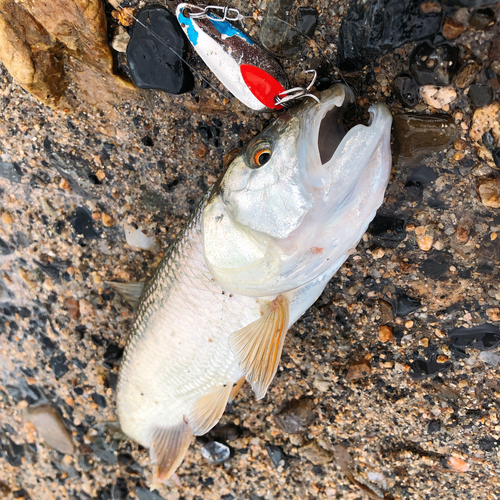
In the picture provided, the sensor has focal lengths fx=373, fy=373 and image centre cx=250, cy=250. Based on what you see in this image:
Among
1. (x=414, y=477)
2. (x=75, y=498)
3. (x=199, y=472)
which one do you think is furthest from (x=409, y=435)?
(x=75, y=498)

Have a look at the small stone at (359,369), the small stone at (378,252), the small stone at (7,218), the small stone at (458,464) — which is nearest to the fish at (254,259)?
the small stone at (378,252)

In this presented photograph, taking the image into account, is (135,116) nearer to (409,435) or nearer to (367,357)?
(367,357)

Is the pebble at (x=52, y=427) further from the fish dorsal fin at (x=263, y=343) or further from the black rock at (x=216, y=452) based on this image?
the fish dorsal fin at (x=263, y=343)

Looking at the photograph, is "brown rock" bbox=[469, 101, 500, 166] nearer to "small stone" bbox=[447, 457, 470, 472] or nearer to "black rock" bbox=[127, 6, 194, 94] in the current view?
"black rock" bbox=[127, 6, 194, 94]

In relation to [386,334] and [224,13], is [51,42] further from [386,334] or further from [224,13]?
[386,334]

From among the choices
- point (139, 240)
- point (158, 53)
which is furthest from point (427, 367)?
point (158, 53)
